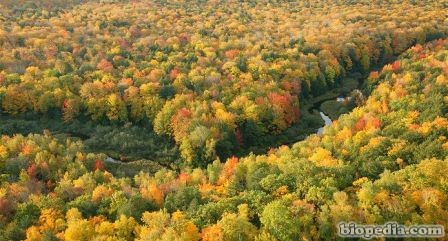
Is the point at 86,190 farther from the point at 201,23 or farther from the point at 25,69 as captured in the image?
the point at 201,23

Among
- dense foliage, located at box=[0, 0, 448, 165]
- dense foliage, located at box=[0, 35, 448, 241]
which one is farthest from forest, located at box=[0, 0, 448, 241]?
dense foliage, located at box=[0, 0, 448, 165]

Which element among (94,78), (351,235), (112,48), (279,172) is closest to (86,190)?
(279,172)

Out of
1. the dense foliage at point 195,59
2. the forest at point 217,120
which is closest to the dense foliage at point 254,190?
the forest at point 217,120

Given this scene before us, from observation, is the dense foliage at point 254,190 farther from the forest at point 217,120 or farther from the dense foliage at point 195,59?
the dense foliage at point 195,59

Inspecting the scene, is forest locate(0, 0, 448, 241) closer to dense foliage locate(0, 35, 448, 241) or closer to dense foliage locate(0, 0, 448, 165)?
dense foliage locate(0, 35, 448, 241)

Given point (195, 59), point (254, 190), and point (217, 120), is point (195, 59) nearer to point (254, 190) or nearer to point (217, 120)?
point (217, 120)

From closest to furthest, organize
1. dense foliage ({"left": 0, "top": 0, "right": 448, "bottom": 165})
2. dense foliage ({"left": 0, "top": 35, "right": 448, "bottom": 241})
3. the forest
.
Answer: dense foliage ({"left": 0, "top": 35, "right": 448, "bottom": 241})
the forest
dense foliage ({"left": 0, "top": 0, "right": 448, "bottom": 165})
